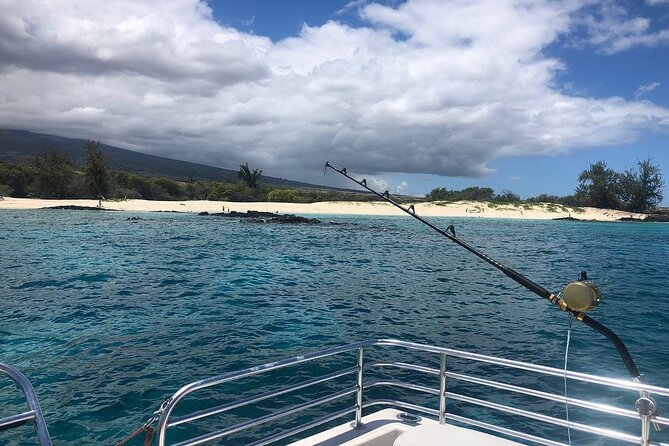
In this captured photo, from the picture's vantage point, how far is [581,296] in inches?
170

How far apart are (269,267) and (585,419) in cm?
2240

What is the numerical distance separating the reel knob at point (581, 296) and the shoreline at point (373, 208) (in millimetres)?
99117

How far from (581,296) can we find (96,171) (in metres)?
122

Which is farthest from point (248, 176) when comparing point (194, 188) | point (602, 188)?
point (602, 188)

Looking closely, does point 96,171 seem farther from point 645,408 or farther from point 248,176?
point 645,408

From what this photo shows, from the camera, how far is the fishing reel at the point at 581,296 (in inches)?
168

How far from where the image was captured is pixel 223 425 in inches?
349

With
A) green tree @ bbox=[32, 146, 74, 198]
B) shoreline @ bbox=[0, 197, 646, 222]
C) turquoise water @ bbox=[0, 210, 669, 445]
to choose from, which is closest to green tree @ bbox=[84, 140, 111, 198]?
green tree @ bbox=[32, 146, 74, 198]

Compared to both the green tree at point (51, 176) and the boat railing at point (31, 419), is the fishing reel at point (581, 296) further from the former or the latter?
the green tree at point (51, 176)

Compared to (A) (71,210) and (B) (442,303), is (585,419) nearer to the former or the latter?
(B) (442,303)

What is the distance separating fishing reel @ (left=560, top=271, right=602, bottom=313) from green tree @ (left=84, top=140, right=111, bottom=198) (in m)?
121

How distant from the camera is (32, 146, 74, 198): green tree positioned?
109 m

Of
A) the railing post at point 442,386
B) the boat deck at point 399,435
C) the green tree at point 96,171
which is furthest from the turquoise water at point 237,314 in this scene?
the green tree at point 96,171

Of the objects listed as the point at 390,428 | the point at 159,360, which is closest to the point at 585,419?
the point at 390,428
